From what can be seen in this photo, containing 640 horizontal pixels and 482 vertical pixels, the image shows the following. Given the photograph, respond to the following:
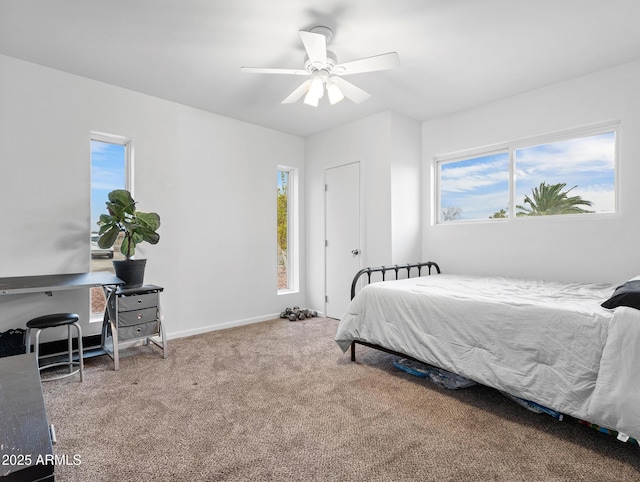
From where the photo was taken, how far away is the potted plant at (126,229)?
2912 millimetres

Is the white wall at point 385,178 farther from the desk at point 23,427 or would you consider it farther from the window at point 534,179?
the desk at point 23,427

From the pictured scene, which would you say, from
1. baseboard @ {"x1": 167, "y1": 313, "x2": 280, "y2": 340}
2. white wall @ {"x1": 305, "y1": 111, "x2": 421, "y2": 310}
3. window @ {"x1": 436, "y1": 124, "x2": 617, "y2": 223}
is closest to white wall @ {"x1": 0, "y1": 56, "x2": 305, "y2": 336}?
baseboard @ {"x1": 167, "y1": 313, "x2": 280, "y2": 340}


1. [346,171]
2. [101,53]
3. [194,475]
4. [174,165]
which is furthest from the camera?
[346,171]

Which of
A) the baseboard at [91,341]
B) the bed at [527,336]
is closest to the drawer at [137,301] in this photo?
the baseboard at [91,341]

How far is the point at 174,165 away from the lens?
3.64m

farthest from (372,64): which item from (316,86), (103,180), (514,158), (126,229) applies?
(103,180)

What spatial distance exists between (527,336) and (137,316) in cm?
295

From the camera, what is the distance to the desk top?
2223 mm

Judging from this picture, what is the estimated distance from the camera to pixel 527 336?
1958 mm

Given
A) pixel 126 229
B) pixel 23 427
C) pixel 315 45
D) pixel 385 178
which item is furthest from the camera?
pixel 385 178

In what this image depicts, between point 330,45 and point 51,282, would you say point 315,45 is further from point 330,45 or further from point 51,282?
point 51,282

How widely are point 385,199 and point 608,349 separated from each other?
2.52 meters

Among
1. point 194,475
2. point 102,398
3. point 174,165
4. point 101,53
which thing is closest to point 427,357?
point 194,475

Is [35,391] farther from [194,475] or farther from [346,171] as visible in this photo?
[346,171]
